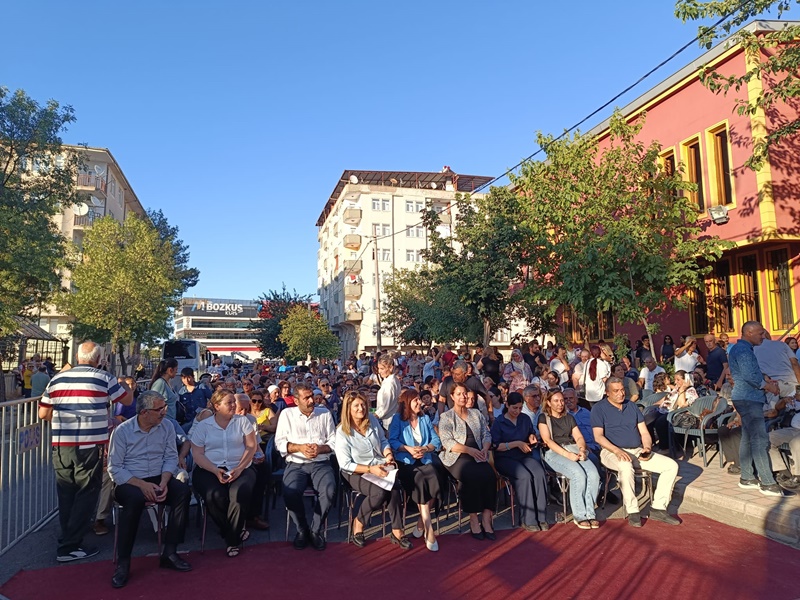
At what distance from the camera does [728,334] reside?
15.1 m

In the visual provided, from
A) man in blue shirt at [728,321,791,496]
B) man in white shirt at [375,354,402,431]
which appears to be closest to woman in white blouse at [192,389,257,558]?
man in white shirt at [375,354,402,431]

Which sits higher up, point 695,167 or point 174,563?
point 695,167

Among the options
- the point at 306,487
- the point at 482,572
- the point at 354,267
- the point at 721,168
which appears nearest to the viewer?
the point at 482,572

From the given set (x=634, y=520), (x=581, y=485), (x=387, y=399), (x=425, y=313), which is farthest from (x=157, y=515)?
(x=425, y=313)

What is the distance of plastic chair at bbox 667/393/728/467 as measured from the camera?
27.5 ft

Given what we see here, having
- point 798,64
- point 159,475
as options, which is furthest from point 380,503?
point 798,64

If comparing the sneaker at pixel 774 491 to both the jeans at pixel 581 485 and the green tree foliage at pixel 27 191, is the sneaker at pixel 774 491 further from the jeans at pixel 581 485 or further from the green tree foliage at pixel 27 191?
the green tree foliage at pixel 27 191

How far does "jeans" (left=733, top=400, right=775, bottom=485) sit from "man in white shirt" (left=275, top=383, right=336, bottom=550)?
4.62 meters

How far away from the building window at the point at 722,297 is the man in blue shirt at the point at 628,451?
9.99 m

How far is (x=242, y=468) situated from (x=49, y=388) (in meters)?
1.93

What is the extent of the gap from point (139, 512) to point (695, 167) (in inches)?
612

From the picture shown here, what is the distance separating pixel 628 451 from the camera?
267 inches

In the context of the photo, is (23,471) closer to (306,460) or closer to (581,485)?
(306,460)

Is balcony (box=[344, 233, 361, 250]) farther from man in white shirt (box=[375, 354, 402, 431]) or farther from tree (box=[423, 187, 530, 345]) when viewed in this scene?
man in white shirt (box=[375, 354, 402, 431])
